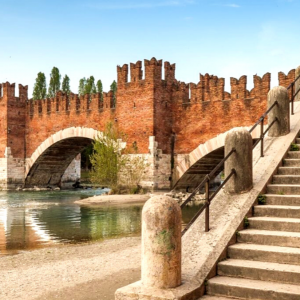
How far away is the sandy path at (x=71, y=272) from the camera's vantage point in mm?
5688

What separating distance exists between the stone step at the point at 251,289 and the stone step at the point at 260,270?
0.06 metres

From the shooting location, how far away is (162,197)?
4500 millimetres

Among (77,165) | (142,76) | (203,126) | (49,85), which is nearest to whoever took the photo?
(203,126)

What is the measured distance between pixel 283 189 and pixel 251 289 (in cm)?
195

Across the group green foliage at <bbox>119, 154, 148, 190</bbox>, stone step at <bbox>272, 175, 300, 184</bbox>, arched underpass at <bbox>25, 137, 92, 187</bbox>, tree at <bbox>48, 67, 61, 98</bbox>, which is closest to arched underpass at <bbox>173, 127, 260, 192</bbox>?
green foliage at <bbox>119, 154, 148, 190</bbox>

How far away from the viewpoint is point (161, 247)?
4332mm

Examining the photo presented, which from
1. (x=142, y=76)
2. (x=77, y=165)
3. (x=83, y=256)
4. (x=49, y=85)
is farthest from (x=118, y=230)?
(x=49, y=85)

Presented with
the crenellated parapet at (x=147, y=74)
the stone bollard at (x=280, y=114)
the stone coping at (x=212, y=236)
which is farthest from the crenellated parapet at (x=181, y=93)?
the stone coping at (x=212, y=236)

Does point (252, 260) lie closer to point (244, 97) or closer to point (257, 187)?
point (257, 187)

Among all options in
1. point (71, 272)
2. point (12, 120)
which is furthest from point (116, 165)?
point (71, 272)

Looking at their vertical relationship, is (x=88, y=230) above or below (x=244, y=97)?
below

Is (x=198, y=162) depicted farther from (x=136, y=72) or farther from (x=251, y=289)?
(x=251, y=289)

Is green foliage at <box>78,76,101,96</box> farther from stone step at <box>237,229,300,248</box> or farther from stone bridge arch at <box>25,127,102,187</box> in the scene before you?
stone step at <box>237,229,300,248</box>

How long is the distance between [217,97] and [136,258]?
43.6ft
